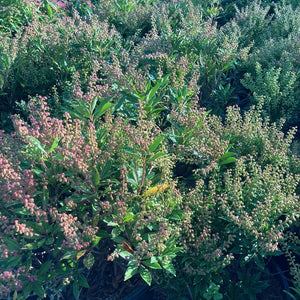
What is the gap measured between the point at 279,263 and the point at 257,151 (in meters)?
0.94

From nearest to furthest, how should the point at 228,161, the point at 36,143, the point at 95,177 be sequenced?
1. the point at 36,143
2. the point at 95,177
3. the point at 228,161

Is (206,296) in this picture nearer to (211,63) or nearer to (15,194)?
(15,194)

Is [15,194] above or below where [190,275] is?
above

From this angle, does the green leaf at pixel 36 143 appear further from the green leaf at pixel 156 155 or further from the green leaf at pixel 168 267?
the green leaf at pixel 168 267

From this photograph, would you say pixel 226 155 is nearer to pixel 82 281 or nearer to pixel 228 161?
pixel 228 161

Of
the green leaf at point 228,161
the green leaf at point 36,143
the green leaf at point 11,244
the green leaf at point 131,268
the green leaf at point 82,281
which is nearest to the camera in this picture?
the green leaf at point 36,143

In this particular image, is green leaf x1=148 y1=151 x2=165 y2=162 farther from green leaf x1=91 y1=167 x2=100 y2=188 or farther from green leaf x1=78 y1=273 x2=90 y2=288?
green leaf x1=78 y1=273 x2=90 y2=288

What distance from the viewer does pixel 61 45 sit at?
3.97 meters

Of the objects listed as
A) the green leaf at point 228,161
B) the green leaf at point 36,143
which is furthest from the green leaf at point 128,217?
the green leaf at point 228,161

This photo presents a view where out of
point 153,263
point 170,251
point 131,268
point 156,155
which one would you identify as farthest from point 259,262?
point 156,155

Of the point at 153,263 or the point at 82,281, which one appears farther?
the point at 82,281

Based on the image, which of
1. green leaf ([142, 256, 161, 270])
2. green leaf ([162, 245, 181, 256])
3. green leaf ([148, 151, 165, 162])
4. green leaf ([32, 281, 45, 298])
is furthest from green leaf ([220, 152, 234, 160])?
green leaf ([32, 281, 45, 298])

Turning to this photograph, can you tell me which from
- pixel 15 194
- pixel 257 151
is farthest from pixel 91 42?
pixel 15 194

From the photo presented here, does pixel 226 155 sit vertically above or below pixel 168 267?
above
